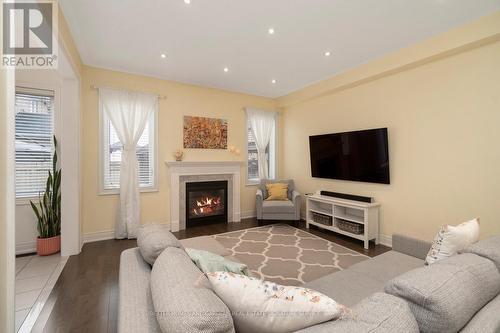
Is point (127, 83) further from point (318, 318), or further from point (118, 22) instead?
point (318, 318)

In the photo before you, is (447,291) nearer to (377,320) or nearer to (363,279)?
(377,320)

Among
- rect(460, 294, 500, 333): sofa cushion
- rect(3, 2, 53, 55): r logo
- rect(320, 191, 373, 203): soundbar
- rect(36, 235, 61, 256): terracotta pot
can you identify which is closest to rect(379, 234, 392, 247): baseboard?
rect(320, 191, 373, 203): soundbar

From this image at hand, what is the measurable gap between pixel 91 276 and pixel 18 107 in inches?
106

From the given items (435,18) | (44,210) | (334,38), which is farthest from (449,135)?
(44,210)

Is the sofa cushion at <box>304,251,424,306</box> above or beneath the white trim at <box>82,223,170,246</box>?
above

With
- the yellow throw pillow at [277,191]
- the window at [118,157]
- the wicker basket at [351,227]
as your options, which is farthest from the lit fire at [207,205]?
the wicker basket at [351,227]

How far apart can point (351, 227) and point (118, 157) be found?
161 inches

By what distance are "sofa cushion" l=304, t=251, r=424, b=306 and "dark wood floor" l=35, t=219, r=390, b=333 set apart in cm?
137

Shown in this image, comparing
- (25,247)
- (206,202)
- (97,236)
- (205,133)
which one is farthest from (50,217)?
(205,133)

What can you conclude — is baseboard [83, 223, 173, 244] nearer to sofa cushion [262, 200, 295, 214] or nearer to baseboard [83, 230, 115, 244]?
baseboard [83, 230, 115, 244]

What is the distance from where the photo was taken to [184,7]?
7.63 feet

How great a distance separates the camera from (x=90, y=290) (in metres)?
2.38

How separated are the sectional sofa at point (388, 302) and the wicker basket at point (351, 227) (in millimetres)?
2400

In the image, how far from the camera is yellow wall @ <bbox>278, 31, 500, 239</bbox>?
2.68 meters
